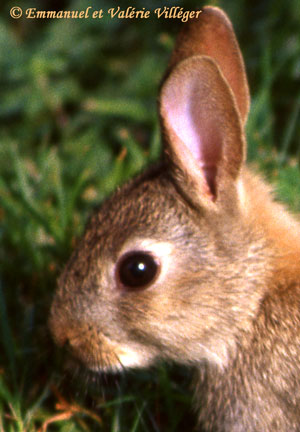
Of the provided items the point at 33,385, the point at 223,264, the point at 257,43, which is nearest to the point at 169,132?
the point at 223,264

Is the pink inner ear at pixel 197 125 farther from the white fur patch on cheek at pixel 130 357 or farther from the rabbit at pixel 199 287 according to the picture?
the white fur patch on cheek at pixel 130 357

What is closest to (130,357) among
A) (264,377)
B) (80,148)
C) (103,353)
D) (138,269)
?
(103,353)

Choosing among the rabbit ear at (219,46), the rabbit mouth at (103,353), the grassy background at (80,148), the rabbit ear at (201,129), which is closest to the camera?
the rabbit ear at (201,129)

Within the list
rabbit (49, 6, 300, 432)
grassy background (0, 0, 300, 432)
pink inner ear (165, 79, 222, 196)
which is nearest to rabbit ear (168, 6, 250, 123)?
rabbit (49, 6, 300, 432)

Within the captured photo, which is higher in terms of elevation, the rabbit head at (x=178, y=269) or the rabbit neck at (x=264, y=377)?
the rabbit head at (x=178, y=269)

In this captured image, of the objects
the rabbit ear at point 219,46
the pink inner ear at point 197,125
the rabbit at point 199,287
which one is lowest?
the rabbit at point 199,287

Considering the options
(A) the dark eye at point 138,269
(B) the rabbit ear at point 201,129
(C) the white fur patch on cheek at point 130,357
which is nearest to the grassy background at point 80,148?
(C) the white fur patch on cheek at point 130,357

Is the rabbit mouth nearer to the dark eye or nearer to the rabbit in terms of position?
the rabbit

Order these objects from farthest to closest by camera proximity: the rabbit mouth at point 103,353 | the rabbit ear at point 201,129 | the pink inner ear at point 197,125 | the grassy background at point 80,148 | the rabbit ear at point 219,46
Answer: the grassy background at point 80,148, the rabbit ear at point 219,46, the rabbit mouth at point 103,353, the pink inner ear at point 197,125, the rabbit ear at point 201,129

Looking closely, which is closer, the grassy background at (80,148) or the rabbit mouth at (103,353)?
the rabbit mouth at (103,353)
